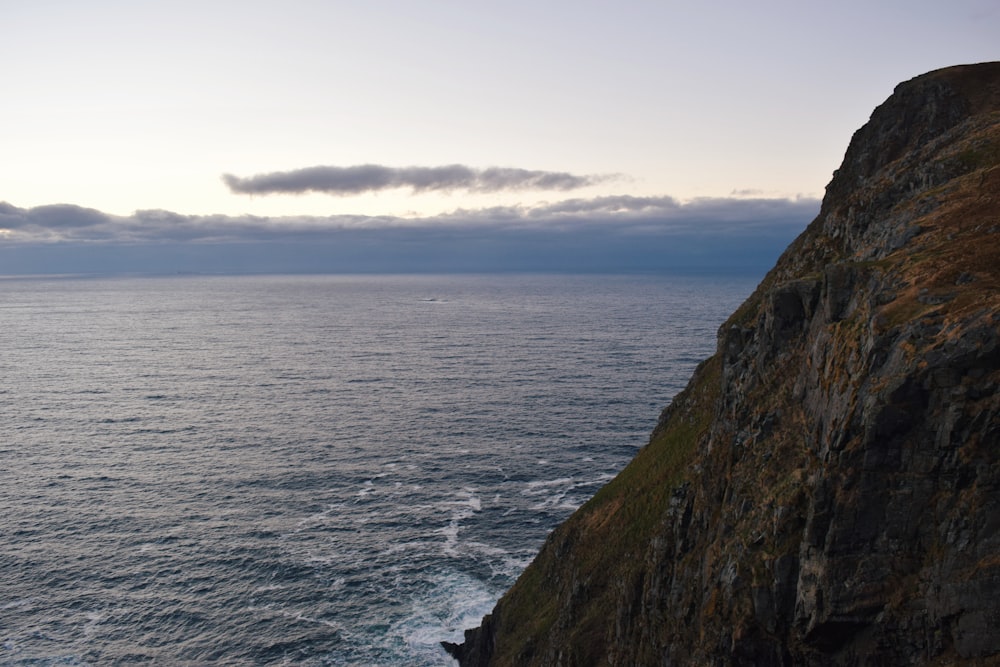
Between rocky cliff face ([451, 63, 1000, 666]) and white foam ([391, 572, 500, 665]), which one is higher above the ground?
rocky cliff face ([451, 63, 1000, 666])

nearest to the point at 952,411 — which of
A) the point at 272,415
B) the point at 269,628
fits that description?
the point at 269,628

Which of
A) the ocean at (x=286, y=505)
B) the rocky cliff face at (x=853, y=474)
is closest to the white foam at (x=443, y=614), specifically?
the ocean at (x=286, y=505)

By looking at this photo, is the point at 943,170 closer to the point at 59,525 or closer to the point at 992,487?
the point at 992,487

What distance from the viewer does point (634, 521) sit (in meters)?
62.0

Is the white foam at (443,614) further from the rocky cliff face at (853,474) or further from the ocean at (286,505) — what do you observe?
the rocky cliff face at (853,474)

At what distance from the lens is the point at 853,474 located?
31125mm

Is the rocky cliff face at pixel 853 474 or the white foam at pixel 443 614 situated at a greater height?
the rocky cliff face at pixel 853 474

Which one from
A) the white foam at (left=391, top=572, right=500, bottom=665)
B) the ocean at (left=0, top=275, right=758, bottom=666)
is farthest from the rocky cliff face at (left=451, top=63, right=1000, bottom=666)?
the ocean at (left=0, top=275, right=758, bottom=666)

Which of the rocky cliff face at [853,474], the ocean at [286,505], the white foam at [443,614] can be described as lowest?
the white foam at [443,614]

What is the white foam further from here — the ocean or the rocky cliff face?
the rocky cliff face

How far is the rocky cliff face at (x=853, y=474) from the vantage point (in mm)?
28578

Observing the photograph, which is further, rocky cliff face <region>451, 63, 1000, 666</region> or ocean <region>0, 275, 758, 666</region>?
ocean <region>0, 275, 758, 666</region>

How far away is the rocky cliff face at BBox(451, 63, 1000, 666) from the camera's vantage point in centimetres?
2858

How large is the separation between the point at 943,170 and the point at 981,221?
10.2 meters
